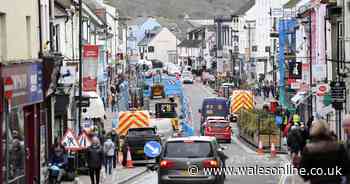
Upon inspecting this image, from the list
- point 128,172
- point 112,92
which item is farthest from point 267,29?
point 128,172

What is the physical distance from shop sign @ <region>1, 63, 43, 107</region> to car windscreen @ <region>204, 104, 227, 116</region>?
44079 mm

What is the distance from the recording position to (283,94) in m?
73.2

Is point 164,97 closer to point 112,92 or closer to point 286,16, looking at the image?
point 112,92

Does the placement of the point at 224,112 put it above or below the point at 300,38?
below

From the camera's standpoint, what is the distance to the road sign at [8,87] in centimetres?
2249

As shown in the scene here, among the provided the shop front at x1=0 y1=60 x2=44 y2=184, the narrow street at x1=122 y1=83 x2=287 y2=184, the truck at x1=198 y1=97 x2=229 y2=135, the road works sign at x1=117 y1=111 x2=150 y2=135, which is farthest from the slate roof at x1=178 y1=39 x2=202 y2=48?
the shop front at x1=0 y1=60 x2=44 y2=184

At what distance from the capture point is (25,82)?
25797 mm

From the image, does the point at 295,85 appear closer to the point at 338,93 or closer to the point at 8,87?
the point at 338,93

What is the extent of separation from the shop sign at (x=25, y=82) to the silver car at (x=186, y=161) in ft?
13.0

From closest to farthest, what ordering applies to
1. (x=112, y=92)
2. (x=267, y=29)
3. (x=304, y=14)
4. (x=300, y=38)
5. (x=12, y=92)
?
1. (x=12, y=92)
2. (x=304, y=14)
3. (x=300, y=38)
4. (x=112, y=92)
5. (x=267, y=29)

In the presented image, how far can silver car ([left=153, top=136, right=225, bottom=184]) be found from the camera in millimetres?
25531

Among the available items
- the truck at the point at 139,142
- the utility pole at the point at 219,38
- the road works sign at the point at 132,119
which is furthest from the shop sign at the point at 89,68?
the utility pole at the point at 219,38

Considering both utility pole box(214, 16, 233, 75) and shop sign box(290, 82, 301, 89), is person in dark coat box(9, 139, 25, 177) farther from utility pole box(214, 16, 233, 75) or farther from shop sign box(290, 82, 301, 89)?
utility pole box(214, 16, 233, 75)

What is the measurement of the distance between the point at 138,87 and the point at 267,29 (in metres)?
19.0
